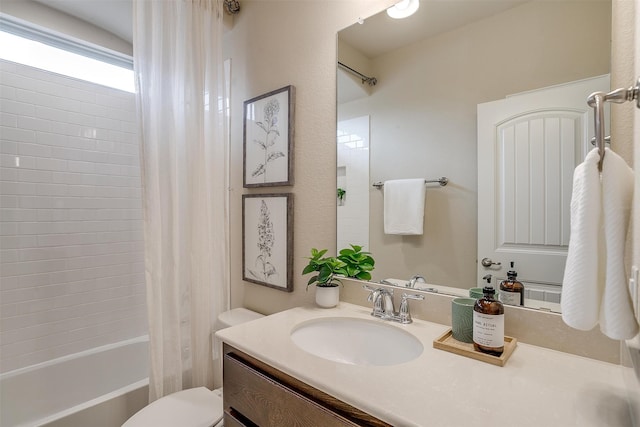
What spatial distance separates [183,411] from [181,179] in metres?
1.06

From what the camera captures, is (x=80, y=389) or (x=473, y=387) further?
(x=80, y=389)

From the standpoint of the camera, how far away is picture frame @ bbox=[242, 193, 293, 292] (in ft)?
5.18

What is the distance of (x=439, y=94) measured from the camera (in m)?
1.14

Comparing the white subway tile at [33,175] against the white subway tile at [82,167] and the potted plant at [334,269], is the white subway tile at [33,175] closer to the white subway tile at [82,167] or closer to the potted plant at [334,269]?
Answer: the white subway tile at [82,167]

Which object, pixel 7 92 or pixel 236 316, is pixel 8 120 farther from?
pixel 236 316

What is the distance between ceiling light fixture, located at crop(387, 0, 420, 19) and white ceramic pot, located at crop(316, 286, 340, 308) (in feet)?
3.71

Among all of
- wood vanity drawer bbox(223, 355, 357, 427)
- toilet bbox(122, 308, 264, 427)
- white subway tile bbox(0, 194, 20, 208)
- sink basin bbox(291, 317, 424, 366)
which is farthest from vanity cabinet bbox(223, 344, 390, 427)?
white subway tile bbox(0, 194, 20, 208)

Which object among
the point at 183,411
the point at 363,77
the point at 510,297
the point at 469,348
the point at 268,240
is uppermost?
the point at 363,77

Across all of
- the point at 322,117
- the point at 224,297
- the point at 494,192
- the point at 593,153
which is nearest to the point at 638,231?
the point at 593,153

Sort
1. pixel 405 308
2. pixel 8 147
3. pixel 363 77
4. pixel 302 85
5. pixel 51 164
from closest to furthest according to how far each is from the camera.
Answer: pixel 405 308 < pixel 363 77 < pixel 302 85 < pixel 8 147 < pixel 51 164

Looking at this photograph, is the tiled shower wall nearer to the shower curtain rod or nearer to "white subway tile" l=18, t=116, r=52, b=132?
"white subway tile" l=18, t=116, r=52, b=132

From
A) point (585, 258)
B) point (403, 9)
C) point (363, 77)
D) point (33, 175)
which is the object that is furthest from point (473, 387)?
point (33, 175)

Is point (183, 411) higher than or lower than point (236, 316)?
lower

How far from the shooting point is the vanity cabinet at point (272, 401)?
2.31 ft
